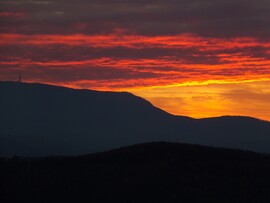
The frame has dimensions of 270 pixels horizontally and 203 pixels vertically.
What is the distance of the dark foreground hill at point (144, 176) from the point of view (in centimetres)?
3762

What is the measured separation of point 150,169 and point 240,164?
244 inches

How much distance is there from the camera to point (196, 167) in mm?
41750

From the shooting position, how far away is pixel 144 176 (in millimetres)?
39875

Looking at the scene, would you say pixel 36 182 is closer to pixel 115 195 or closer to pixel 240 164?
pixel 115 195

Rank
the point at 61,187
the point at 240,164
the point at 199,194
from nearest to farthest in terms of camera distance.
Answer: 1. the point at 199,194
2. the point at 61,187
3. the point at 240,164

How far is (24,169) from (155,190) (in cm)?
1030

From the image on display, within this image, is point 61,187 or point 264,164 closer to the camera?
point 61,187

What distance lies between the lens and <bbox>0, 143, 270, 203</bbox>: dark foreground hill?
37.6 meters

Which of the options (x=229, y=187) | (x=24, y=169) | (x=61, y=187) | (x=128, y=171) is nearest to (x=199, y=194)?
(x=229, y=187)

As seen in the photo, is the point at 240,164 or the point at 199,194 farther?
the point at 240,164

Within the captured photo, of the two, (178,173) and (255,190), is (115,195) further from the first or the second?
(255,190)

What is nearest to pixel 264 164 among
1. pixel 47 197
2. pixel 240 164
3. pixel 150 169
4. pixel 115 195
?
pixel 240 164

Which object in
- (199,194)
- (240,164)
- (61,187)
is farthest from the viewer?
(240,164)

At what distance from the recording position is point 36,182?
40.7 m
